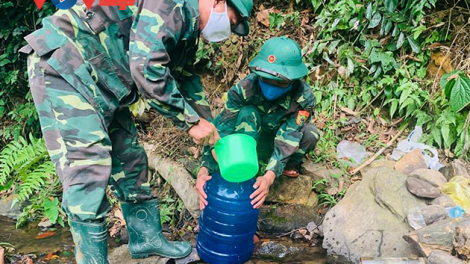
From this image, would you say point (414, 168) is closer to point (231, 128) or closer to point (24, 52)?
point (231, 128)

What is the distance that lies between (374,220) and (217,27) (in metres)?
2.04

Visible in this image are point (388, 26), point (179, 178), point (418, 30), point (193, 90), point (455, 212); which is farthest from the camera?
point (388, 26)

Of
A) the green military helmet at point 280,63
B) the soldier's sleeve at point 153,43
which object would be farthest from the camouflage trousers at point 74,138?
the green military helmet at point 280,63

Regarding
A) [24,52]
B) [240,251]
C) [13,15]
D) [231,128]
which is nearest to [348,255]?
[240,251]

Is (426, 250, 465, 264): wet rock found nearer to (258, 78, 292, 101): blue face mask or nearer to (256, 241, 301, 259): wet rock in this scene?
(256, 241, 301, 259): wet rock

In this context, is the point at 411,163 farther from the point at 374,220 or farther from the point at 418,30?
the point at 418,30

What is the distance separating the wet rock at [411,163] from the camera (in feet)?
13.0

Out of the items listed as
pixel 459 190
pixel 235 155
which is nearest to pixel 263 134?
pixel 235 155

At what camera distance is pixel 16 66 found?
17.6ft

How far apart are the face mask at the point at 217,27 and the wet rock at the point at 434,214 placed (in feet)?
6.82

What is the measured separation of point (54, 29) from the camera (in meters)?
2.46

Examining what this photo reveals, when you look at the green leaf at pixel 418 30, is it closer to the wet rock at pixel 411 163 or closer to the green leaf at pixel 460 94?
the green leaf at pixel 460 94

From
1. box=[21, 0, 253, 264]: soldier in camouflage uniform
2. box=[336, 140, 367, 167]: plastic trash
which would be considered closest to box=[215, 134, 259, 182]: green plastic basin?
box=[21, 0, 253, 264]: soldier in camouflage uniform

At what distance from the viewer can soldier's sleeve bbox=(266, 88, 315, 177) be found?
3562 mm
